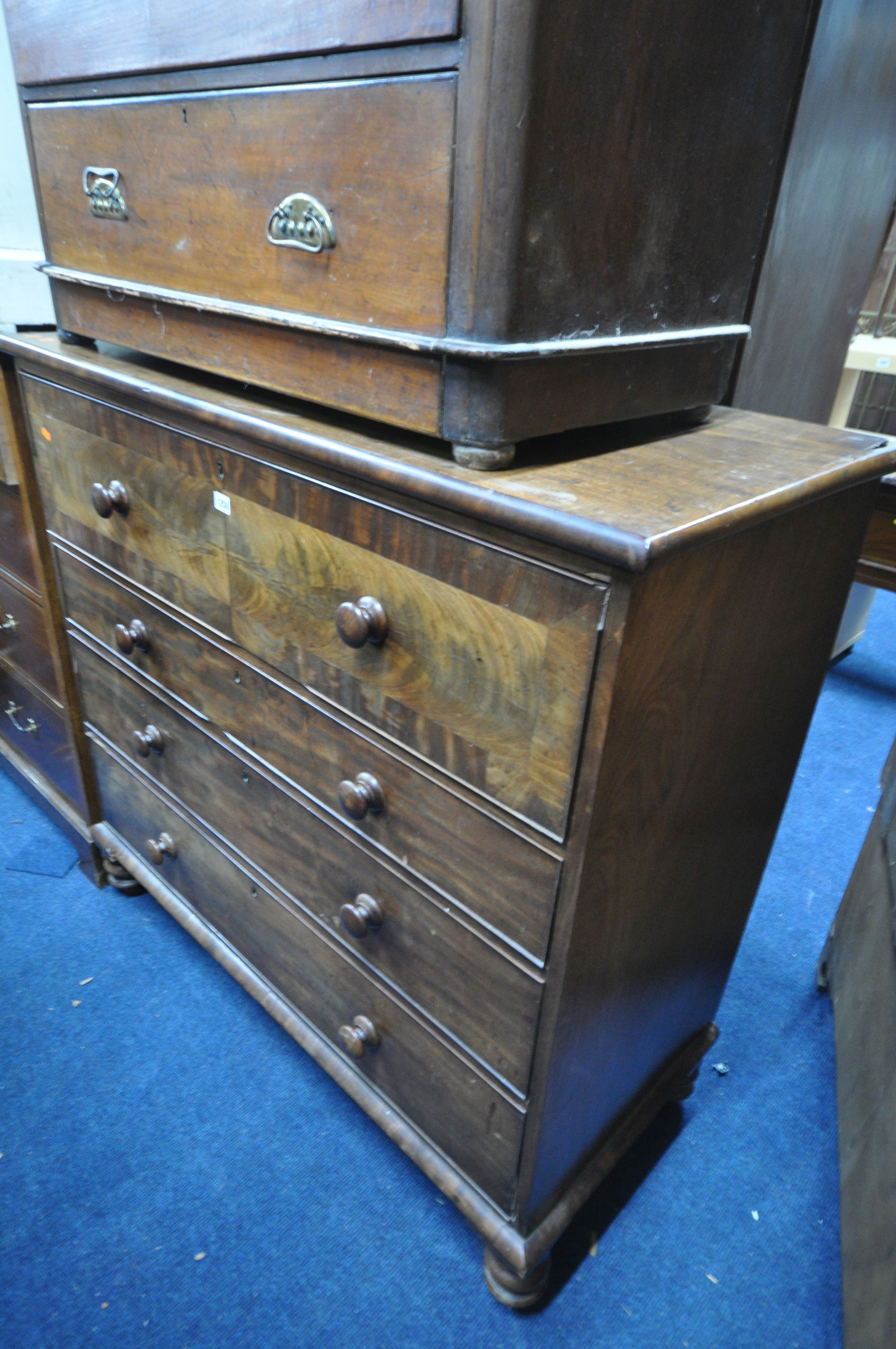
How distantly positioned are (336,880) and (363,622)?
417mm

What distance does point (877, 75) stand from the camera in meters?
1.05

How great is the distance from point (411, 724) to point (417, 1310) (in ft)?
2.65

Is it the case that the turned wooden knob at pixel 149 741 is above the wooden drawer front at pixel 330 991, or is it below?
above

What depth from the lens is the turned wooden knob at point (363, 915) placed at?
978mm

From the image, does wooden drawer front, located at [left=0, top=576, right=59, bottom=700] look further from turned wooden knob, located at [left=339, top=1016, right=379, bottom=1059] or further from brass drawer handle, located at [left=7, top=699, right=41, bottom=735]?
turned wooden knob, located at [left=339, top=1016, right=379, bottom=1059]

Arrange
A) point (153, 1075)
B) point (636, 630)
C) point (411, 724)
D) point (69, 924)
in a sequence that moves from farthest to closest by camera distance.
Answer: point (69, 924), point (153, 1075), point (411, 724), point (636, 630)

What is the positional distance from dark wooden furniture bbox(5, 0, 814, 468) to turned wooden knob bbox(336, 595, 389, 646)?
180 mm

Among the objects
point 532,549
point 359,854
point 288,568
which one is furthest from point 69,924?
point 532,549

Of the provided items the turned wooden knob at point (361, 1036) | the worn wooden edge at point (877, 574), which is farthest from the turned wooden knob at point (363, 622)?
the worn wooden edge at point (877, 574)

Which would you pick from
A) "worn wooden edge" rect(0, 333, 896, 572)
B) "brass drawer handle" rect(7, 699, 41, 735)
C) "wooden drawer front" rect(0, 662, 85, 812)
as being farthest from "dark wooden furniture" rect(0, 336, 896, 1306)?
"brass drawer handle" rect(7, 699, 41, 735)

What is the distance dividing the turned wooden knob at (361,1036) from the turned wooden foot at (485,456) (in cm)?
76

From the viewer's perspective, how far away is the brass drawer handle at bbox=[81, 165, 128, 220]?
98 centimetres

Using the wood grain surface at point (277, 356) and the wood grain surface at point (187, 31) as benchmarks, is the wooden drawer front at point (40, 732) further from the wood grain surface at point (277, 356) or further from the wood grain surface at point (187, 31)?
the wood grain surface at point (187, 31)

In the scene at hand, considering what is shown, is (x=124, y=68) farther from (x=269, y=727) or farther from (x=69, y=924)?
(x=69, y=924)
